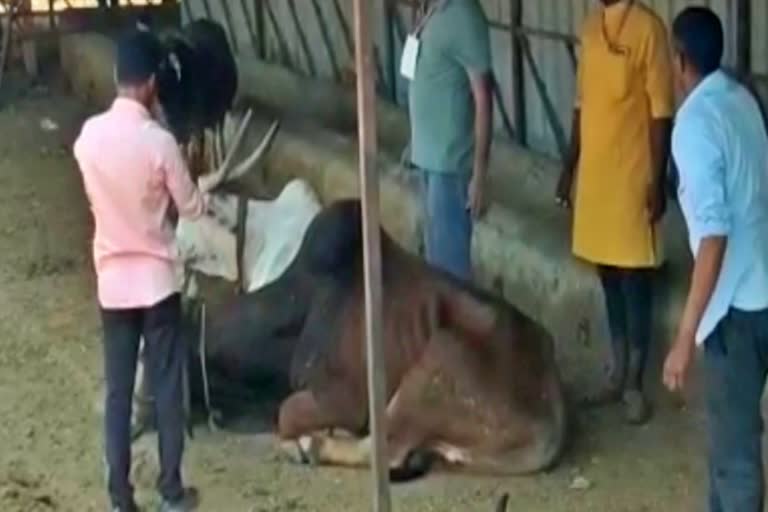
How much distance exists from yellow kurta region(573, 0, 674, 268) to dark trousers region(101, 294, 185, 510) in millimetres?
1914

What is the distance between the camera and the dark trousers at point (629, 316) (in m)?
8.24

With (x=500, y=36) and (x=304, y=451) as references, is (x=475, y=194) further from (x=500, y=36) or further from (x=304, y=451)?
(x=500, y=36)

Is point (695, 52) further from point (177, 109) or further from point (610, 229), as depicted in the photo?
point (177, 109)

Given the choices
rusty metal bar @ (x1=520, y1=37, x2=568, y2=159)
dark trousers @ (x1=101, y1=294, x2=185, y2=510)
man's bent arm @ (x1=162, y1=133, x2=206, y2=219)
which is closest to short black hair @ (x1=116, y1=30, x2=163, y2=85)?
man's bent arm @ (x1=162, y1=133, x2=206, y2=219)

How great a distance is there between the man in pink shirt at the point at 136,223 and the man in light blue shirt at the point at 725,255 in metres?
1.84

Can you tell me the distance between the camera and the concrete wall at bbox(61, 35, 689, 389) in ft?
30.0

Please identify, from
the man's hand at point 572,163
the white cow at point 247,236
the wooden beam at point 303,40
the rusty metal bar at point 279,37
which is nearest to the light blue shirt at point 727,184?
the man's hand at point 572,163

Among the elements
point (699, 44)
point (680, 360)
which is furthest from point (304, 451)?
point (699, 44)

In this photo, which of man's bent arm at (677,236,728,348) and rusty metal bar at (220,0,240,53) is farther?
rusty metal bar at (220,0,240,53)

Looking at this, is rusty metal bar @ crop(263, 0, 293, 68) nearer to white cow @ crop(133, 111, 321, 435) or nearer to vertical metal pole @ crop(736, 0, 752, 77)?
vertical metal pole @ crop(736, 0, 752, 77)

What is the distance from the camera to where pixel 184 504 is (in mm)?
7527

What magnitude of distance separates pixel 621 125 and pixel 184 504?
2269 mm

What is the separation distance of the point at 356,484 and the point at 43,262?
4.48 m

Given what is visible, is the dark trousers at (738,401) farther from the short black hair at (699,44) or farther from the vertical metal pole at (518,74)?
the vertical metal pole at (518,74)
